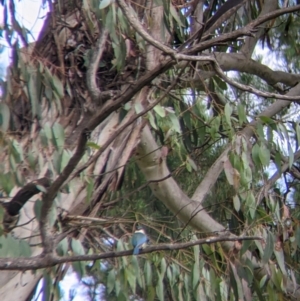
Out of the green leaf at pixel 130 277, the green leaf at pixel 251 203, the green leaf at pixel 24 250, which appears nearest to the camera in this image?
the green leaf at pixel 24 250

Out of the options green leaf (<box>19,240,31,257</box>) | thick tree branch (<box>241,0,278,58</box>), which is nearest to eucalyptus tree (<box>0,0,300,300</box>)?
green leaf (<box>19,240,31,257</box>)

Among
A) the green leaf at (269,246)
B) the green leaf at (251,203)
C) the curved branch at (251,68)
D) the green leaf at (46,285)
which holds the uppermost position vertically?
the curved branch at (251,68)

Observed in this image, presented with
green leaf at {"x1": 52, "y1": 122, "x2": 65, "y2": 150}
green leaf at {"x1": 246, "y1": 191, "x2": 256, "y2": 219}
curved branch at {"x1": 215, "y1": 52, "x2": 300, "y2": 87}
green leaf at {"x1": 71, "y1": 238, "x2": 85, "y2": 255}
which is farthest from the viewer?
curved branch at {"x1": 215, "y1": 52, "x2": 300, "y2": 87}

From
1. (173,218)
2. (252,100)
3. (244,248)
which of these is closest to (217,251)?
(244,248)

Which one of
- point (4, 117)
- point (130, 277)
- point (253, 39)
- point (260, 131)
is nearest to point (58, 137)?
point (4, 117)

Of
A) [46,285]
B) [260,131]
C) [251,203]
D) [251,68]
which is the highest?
[251,68]

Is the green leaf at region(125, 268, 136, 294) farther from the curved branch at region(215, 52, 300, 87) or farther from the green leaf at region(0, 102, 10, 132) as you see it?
the curved branch at region(215, 52, 300, 87)

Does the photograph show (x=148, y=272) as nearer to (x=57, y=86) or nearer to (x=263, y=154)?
(x=263, y=154)

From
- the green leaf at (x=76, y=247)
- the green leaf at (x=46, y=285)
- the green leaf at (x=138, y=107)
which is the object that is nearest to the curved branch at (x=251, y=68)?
the green leaf at (x=138, y=107)

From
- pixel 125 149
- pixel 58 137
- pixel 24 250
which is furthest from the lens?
pixel 125 149

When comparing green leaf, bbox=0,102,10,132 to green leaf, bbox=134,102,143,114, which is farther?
green leaf, bbox=134,102,143,114

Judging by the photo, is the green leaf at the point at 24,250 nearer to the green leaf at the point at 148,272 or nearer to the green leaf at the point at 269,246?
the green leaf at the point at 148,272

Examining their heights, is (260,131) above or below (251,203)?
above

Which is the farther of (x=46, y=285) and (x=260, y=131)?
(x=260, y=131)
